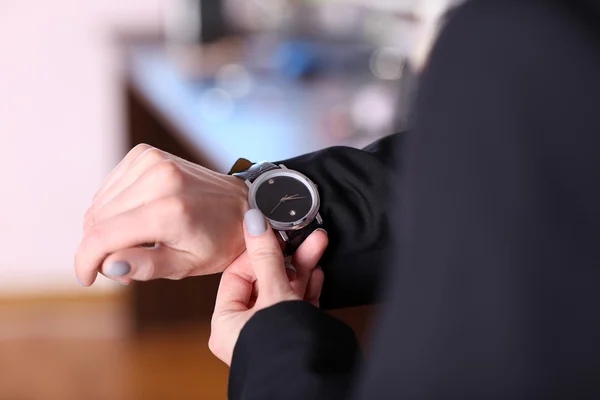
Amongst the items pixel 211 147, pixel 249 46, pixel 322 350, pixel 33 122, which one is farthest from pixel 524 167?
pixel 33 122

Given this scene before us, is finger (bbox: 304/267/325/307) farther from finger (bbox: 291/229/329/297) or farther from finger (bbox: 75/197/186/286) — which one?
finger (bbox: 75/197/186/286)

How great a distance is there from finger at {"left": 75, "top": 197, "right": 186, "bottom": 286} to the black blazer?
1.02ft

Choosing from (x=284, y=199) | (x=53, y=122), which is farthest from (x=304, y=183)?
(x=53, y=122)

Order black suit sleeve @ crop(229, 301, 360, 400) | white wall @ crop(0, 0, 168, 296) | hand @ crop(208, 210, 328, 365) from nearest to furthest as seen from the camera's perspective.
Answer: black suit sleeve @ crop(229, 301, 360, 400), hand @ crop(208, 210, 328, 365), white wall @ crop(0, 0, 168, 296)

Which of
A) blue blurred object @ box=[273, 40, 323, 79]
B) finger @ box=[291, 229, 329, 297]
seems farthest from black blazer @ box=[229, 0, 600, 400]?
blue blurred object @ box=[273, 40, 323, 79]

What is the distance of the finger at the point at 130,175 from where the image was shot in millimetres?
685

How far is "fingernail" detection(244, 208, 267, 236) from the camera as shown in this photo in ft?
2.22

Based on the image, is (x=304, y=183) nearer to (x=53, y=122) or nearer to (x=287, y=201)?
(x=287, y=201)

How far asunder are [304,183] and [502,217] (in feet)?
1.49

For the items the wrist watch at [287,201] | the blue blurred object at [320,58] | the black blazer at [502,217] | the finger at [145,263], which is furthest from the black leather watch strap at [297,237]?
the blue blurred object at [320,58]

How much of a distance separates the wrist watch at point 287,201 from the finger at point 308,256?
24 millimetres

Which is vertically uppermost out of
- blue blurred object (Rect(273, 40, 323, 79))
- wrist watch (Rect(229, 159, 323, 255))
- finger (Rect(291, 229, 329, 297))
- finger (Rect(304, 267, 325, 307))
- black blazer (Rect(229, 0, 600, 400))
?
black blazer (Rect(229, 0, 600, 400))

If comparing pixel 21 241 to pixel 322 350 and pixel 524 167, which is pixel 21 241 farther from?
pixel 524 167

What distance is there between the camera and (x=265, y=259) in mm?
647
